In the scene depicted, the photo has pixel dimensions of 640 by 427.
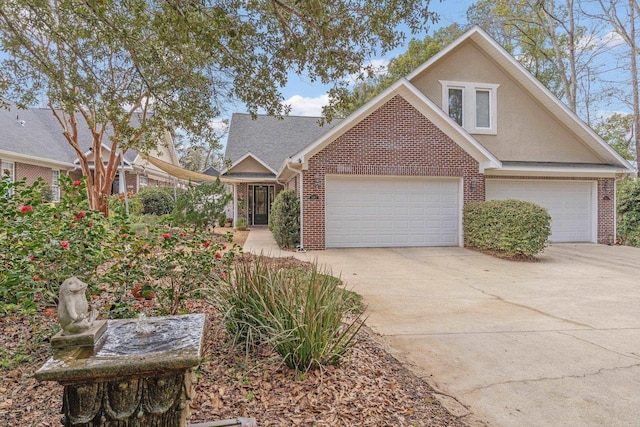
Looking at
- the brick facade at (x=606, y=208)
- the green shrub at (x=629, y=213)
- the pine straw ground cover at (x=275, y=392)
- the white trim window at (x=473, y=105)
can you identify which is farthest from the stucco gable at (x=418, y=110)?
the pine straw ground cover at (x=275, y=392)

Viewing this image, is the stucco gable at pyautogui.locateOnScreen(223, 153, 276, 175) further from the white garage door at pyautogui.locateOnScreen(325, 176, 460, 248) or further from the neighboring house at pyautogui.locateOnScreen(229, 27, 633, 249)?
the white garage door at pyautogui.locateOnScreen(325, 176, 460, 248)

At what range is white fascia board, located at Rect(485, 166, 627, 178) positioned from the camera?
12.7 metres

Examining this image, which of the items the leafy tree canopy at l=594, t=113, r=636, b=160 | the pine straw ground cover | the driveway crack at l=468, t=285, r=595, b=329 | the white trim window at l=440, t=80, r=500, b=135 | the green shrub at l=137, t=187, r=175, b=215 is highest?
the leafy tree canopy at l=594, t=113, r=636, b=160

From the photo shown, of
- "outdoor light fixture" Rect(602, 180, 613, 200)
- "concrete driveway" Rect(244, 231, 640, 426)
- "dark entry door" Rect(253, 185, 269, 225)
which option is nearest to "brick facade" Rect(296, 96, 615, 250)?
"concrete driveway" Rect(244, 231, 640, 426)

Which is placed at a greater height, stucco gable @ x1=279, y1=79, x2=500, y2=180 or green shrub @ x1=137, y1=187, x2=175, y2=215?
stucco gable @ x1=279, y1=79, x2=500, y2=180

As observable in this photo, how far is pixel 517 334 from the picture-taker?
15.3 ft

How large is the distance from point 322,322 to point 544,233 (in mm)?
8862

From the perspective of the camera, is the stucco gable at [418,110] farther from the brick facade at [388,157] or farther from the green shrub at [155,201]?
the green shrub at [155,201]

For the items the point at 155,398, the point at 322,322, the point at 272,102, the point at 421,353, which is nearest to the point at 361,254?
the point at 272,102

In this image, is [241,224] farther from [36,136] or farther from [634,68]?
[634,68]

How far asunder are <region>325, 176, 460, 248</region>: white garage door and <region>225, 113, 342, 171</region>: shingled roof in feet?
27.0

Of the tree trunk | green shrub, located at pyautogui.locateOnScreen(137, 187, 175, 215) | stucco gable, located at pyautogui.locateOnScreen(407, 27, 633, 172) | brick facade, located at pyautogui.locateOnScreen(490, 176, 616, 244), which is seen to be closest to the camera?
stucco gable, located at pyautogui.locateOnScreen(407, 27, 633, 172)

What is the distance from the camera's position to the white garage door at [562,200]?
13344mm

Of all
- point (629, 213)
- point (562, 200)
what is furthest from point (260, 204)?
point (629, 213)
